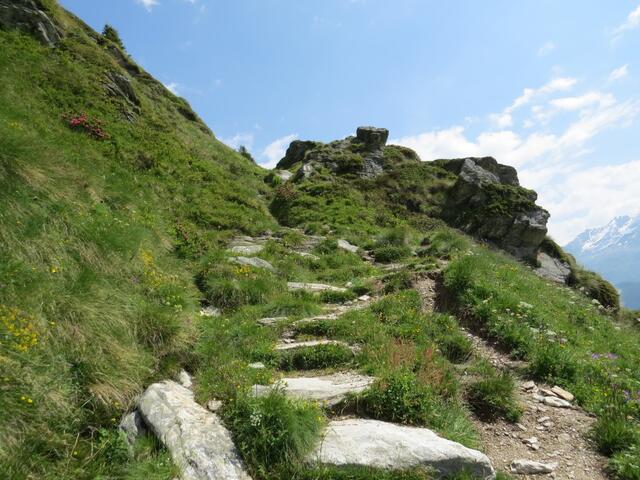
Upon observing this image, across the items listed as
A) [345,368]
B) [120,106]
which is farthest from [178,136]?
[345,368]

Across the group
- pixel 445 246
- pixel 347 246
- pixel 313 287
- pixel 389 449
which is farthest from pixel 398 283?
pixel 389 449

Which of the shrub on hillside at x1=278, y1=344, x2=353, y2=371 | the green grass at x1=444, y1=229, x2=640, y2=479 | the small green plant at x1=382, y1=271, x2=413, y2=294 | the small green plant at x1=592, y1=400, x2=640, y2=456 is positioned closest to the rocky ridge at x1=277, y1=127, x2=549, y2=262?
the green grass at x1=444, y1=229, x2=640, y2=479

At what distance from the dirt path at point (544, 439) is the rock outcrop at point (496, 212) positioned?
19403mm

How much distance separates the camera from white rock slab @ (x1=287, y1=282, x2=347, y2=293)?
40.2 feet

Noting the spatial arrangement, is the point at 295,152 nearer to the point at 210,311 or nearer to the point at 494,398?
the point at 210,311

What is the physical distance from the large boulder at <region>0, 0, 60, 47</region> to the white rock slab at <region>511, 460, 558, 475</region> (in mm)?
25955

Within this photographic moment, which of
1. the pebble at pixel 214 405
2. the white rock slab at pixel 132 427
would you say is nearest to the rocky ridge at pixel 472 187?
the pebble at pixel 214 405

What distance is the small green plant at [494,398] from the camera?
677 cm

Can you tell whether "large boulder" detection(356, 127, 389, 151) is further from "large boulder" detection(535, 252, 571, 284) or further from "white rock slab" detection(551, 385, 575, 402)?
"white rock slab" detection(551, 385, 575, 402)

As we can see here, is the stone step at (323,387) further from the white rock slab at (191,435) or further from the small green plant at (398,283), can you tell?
the small green plant at (398,283)

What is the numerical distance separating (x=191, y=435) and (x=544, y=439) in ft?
17.2

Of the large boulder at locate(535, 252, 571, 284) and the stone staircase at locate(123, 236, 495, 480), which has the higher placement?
the large boulder at locate(535, 252, 571, 284)

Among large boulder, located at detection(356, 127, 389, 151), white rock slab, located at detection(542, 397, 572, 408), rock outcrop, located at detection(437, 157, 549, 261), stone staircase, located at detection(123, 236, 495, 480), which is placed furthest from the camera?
large boulder, located at detection(356, 127, 389, 151)

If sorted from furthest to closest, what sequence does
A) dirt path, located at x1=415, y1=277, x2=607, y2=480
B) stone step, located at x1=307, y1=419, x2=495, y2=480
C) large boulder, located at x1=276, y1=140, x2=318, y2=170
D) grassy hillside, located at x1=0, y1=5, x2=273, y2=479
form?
large boulder, located at x1=276, y1=140, x2=318, y2=170 < dirt path, located at x1=415, y1=277, x2=607, y2=480 < stone step, located at x1=307, y1=419, x2=495, y2=480 < grassy hillside, located at x1=0, y1=5, x2=273, y2=479
